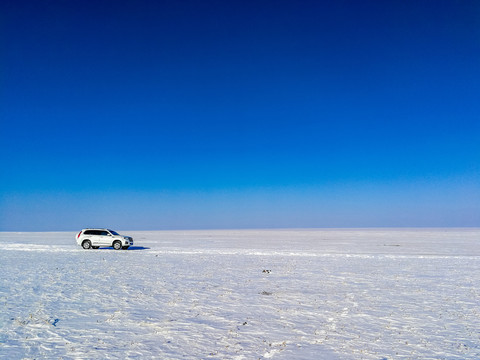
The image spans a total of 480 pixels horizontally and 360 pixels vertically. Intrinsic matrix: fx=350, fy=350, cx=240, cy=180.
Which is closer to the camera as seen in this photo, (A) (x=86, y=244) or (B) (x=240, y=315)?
(B) (x=240, y=315)

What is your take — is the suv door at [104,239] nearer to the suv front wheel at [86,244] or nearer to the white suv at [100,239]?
the white suv at [100,239]

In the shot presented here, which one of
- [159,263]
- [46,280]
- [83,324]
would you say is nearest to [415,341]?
[83,324]

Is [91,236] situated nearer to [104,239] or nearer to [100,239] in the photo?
[100,239]

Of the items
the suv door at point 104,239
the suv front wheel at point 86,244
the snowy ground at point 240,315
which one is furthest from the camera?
the suv front wheel at point 86,244

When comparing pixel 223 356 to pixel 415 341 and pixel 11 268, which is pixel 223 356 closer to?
pixel 415 341

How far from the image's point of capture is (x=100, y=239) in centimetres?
3253

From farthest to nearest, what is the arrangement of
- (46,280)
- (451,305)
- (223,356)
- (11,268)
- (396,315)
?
1. (11,268)
2. (46,280)
3. (451,305)
4. (396,315)
5. (223,356)

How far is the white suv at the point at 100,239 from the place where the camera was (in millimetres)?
32219

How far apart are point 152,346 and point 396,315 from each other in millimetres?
6810

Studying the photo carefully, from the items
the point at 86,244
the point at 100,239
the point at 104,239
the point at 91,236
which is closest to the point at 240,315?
the point at 104,239

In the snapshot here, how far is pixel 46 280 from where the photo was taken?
15578mm

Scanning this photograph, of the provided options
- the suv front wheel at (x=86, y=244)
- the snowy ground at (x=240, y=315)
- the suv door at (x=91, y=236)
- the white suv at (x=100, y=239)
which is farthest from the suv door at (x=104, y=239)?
the snowy ground at (x=240, y=315)

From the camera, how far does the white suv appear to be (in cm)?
3222

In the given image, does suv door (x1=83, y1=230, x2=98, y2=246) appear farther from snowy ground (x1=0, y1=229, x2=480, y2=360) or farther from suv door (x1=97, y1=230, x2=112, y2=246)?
snowy ground (x1=0, y1=229, x2=480, y2=360)
